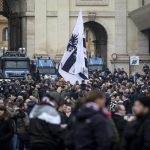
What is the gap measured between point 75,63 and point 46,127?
18.0 meters

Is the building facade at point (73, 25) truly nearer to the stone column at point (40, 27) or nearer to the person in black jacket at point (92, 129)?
the stone column at point (40, 27)

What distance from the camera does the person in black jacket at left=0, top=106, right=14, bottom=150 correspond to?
15.0 meters

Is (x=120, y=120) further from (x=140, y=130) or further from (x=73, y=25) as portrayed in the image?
(x=73, y=25)

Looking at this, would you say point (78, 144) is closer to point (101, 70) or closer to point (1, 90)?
point (1, 90)

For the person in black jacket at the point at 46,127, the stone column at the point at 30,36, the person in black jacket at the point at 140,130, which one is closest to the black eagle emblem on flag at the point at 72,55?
the person in black jacket at the point at 46,127

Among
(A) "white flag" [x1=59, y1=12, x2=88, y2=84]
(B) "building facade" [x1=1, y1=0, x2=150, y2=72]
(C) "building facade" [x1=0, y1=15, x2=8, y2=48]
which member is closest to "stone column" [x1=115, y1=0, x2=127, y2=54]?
(B) "building facade" [x1=1, y1=0, x2=150, y2=72]

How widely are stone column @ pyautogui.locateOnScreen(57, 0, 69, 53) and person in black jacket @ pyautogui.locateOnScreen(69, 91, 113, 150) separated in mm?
43332

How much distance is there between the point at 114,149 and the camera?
11242 millimetres

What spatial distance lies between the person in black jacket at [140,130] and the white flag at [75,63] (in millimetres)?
18364

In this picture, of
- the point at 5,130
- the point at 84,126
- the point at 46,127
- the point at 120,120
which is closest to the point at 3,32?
the point at 5,130

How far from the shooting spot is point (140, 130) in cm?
1093

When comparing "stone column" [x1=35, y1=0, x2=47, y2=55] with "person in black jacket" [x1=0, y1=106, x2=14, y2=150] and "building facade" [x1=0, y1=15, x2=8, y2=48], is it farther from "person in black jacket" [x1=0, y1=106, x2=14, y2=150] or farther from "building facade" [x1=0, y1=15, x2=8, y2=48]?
"building facade" [x1=0, y1=15, x2=8, y2=48]

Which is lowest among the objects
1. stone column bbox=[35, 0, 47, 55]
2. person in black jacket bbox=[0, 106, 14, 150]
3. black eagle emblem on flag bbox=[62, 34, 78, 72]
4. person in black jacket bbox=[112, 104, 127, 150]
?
person in black jacket bbox=[0, 106, 14, 150]

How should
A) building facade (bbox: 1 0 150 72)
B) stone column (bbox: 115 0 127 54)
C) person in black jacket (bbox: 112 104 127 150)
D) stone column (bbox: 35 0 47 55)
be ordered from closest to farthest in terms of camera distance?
1. person in black jacket (bbox: 112 104 127 150)
2. stone column (bbox: 35 0 47 55)
3. building facade (bbox: 1 0 150 72)
4. stone column (bbox: 115 0 127 54)
